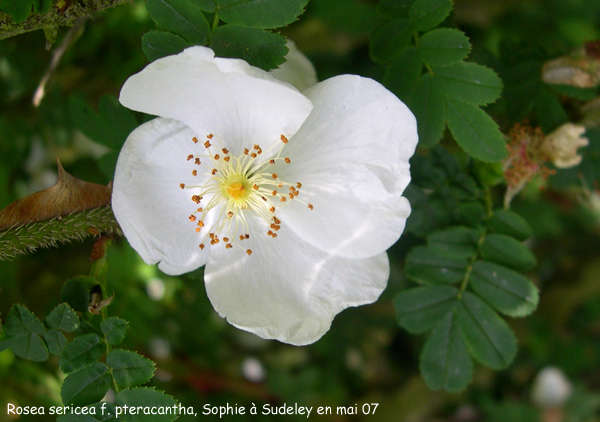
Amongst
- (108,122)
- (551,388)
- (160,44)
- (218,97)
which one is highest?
(160,44)

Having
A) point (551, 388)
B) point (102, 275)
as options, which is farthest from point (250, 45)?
point (551, 388)

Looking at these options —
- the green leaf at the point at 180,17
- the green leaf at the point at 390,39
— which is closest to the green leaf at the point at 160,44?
the green leaf at the point at 180,17

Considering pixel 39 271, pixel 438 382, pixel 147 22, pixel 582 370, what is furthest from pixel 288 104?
pixel 582 370

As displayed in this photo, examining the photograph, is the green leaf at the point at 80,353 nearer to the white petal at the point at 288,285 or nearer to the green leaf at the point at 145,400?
the green leaf at the point at 145,400

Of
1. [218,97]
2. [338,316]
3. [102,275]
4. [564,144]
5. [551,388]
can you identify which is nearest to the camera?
[218,97]

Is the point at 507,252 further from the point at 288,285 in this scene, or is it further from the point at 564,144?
the point at 288,285
